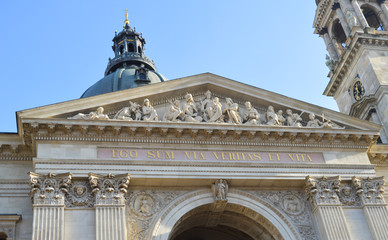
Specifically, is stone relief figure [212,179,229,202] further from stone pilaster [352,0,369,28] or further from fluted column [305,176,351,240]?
stone pilaster [352,0,369,28]

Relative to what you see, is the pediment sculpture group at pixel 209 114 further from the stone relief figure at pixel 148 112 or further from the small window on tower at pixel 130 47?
the small window on tower at pixel 130 47

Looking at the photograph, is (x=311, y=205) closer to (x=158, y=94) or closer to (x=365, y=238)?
(x=365, y=238)

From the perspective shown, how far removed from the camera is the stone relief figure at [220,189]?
64.6 feet

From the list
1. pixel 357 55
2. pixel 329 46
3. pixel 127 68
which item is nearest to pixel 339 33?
pixel 329 46

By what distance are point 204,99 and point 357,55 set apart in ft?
45.1

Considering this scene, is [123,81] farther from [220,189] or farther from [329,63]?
[220,189]

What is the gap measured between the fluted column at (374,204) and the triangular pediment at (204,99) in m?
2.54

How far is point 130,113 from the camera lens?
20.7 metres

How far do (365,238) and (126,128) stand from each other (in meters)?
9.74

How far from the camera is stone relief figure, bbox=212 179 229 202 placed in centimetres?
1969

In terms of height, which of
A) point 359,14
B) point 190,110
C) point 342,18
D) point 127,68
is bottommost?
point 190,110

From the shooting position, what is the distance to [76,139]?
19531mm

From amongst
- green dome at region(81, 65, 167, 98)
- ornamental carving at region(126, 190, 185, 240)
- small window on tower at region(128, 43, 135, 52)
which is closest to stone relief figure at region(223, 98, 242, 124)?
ornamental carving at region(126, 190, 185, 240)

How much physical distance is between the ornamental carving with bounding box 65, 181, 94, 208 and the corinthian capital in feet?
27.0
